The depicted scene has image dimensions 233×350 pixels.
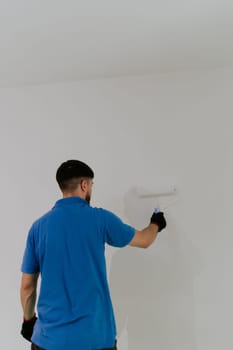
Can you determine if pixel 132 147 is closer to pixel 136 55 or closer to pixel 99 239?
pixel 136 55

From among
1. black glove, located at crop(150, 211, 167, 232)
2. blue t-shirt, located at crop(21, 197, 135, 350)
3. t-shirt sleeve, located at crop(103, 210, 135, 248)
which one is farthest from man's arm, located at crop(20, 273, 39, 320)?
black glove, located at crop(150, 211, 167, 232)

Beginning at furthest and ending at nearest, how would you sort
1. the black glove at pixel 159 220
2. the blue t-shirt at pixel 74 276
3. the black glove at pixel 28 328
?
the black glove at pixel 159 220 → the black glove at pixel 28 328 → the blue t-shirt at pixel 74 276

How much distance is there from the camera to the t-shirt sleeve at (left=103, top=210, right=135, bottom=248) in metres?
1.43

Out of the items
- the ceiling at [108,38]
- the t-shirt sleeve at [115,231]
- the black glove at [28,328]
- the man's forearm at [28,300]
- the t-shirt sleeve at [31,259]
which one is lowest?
the black glove at [28,328]

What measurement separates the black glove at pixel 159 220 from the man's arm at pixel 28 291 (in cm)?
62

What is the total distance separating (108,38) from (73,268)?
1.07m

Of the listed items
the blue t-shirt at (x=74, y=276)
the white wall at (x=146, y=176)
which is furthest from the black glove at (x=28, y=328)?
the white wall at (x=146, y=176)

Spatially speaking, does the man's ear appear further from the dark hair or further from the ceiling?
the ceiling

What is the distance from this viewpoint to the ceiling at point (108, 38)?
1.37m

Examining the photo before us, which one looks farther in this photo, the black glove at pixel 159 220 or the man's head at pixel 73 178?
the black glove at pixel 159 220

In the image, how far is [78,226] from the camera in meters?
1.39

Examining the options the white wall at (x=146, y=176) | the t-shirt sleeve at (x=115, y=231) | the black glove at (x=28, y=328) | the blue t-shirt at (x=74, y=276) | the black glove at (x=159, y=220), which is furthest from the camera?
the white wall at (x=146, y=176)

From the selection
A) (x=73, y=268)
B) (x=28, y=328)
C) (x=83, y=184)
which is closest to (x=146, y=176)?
(x=83, y=184)

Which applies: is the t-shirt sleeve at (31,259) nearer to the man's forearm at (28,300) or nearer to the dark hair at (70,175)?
the man's forearm at (28,300)
